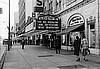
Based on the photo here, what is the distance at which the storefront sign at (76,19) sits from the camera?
18272 millimetres

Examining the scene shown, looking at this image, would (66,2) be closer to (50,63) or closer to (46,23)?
(46,23)

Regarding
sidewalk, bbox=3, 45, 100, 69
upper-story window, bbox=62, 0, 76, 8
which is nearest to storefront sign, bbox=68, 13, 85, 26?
upper-story window, bbox=62, 0, 76, 8

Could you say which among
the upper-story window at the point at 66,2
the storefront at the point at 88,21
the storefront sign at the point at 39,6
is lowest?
the storefront at the point at 88,21

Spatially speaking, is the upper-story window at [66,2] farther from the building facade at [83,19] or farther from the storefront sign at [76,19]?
the storefront sign at [76,19]

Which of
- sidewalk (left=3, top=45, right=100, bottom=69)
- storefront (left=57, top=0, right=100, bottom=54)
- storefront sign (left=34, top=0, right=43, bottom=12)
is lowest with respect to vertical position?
sidewalk (left=3, top=45, right=100, bottom=69)

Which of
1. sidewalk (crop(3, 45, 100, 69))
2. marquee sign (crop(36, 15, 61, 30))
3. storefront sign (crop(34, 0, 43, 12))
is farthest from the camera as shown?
storefront sign (crop(34, 0, 43, 12))

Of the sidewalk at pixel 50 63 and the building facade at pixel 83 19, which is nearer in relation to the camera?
the sidewalk at pixel 50 63

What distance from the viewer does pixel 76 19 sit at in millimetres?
19469

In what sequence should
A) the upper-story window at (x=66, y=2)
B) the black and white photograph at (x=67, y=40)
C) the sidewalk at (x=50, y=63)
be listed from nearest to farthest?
the sidewalk at (x=50, y=63) < the black and white photograph at (x=67, y=40) < the upper-story window at (x=66, y=2)

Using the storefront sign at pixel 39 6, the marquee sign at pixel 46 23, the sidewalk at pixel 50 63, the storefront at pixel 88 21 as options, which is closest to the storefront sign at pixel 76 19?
the storefront at pixel 88 21

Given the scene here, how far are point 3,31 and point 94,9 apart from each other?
35.2 metres

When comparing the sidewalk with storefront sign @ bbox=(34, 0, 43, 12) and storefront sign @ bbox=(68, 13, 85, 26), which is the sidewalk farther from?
storefront sign @ bbox=(34, 0, 43, 12)

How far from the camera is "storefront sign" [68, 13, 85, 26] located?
1827 cm

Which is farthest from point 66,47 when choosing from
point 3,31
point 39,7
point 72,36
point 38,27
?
point 3,31
